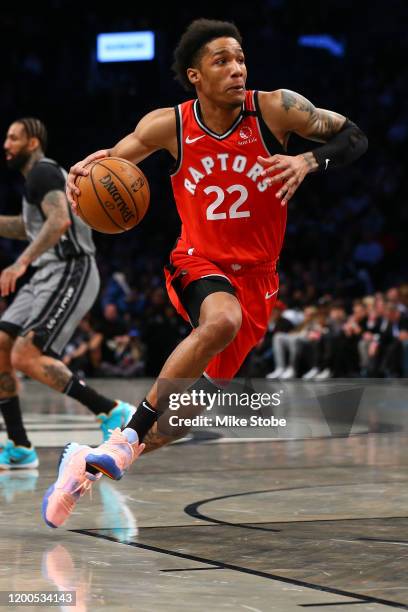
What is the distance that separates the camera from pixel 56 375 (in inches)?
286

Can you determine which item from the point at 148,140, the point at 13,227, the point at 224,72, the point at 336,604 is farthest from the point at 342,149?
the point at 13,227

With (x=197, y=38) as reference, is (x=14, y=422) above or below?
below

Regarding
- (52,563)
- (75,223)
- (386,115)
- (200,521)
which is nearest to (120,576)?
(52,563)

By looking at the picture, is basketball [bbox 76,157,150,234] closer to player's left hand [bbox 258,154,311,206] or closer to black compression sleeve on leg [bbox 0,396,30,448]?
player's left hand [bbox 258,154,311,206]

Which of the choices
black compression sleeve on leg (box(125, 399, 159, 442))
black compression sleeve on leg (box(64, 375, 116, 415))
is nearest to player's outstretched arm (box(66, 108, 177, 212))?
black compression sleeve on leg (box(125, 399, 159, 442))

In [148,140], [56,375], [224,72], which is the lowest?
[56,375]

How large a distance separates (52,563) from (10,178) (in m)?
21.1

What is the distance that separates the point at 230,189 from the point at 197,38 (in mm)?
731

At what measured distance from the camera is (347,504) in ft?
18.3

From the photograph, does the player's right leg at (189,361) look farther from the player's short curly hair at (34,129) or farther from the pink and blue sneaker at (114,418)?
the player's short curly hair at (34,129)

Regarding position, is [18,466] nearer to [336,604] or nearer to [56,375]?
[56,375]

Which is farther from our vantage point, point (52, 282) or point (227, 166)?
point (52, 282)

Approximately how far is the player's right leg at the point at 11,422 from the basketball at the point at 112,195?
207 cm

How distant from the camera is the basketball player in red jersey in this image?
5.17m
